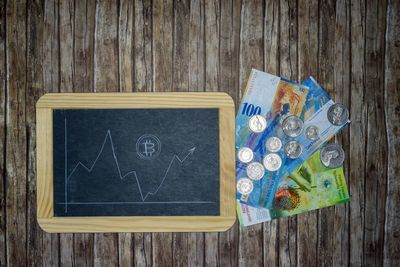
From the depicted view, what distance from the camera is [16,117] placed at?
2.41 metres

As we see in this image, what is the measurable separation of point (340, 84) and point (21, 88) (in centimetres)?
194

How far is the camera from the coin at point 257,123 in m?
2.37

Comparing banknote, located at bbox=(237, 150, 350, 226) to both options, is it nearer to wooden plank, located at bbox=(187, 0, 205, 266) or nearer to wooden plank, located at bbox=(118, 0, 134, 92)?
wooden plank, located at bbox=(187, 0, 205, 266)

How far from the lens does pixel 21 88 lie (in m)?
2.41

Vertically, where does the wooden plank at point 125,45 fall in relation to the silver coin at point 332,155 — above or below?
above

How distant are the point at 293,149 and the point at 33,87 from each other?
162cm

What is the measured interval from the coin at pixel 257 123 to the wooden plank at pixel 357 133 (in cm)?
54

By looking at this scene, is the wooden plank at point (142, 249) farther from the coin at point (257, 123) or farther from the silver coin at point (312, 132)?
the silver coin at point (312, 132)

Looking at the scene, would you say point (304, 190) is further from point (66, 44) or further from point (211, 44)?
point (66, 44)

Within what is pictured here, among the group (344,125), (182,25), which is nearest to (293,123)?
(344,125)

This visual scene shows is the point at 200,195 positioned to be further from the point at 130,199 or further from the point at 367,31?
the point at 367,31

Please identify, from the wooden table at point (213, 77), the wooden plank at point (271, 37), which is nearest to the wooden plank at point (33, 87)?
the wooden table at point (213, 77)

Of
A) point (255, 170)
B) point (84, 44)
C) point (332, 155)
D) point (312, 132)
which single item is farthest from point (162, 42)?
point (332, 155)

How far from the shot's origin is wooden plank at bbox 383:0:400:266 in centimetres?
241
